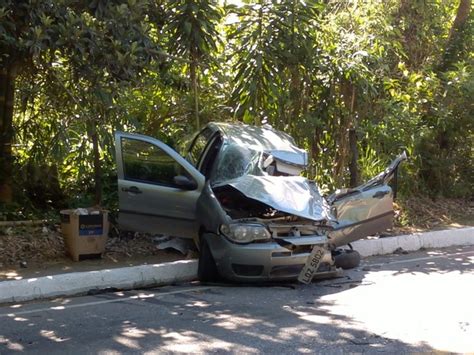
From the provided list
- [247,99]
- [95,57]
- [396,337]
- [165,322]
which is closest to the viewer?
[396,337]

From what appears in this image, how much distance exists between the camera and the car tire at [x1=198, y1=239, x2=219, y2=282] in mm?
8430

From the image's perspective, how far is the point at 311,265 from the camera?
8102mm

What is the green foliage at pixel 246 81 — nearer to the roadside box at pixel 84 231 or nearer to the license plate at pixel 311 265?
the roadside box at pixel 84 231

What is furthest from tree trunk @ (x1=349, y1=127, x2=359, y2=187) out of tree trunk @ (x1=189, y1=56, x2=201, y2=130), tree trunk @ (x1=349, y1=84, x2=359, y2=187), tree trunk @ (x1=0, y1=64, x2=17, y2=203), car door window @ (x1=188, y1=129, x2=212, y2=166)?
tree trunk @ (x1=0, y1=64, x2=17, y2=203)

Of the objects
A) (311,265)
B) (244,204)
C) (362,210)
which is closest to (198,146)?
(244,204)

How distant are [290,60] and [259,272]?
5.39 meters

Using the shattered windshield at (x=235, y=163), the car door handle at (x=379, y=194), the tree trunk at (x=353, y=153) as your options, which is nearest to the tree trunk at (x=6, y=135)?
the shattered windshield at (x=235, y=163)

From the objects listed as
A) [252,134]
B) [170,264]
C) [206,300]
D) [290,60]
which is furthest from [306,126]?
[206,300]

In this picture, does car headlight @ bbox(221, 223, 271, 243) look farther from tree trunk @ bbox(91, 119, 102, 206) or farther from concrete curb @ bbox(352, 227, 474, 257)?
tree trunk @ bbox(91, 119, 102, 206)

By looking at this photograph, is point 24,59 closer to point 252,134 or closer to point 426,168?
point 252,134

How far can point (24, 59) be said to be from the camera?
9945 millimetres

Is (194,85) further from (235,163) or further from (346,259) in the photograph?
(346,259)

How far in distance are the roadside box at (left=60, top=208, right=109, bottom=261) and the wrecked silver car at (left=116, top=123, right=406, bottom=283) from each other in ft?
1.65

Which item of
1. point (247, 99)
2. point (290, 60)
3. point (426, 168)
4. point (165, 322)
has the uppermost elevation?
point (290, 60)
